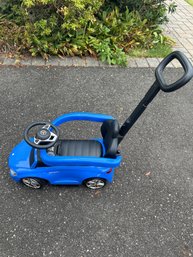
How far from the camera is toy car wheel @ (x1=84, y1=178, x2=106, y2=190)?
7.96 ft

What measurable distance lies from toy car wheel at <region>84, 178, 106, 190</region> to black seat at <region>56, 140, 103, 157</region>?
319mm

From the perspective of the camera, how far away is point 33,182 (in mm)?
2404

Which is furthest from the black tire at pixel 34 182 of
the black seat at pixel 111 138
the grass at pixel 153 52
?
the grass at pixel 153 52

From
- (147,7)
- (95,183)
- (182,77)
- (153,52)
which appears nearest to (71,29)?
(153,52)

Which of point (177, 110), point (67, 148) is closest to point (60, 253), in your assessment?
point (67, 148)

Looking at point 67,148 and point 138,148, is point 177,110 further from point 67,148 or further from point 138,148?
point 67,148

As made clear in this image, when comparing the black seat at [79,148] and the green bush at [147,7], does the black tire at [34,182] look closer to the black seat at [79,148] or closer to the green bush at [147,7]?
the black seat at [79,148]

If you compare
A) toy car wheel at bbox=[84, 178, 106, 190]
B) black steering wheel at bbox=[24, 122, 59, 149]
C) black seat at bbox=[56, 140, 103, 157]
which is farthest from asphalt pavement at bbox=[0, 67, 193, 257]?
black steering wheel at bbox=[24, 122, 59, 149]

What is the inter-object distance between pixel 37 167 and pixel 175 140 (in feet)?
6.09

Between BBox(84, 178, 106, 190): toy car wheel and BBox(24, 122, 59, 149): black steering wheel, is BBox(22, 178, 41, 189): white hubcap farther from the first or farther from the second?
BBox(24, 122, 59, 149): black steering wheel

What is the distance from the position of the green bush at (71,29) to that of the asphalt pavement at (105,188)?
0.52m

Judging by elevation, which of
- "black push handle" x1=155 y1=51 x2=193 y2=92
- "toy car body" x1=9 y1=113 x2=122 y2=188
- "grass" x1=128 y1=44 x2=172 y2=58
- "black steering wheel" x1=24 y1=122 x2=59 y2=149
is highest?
"black push handle" x1=155 y1=51 x2=193 y2=92

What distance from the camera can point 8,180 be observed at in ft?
8.45

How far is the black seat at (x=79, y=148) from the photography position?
2248mm
